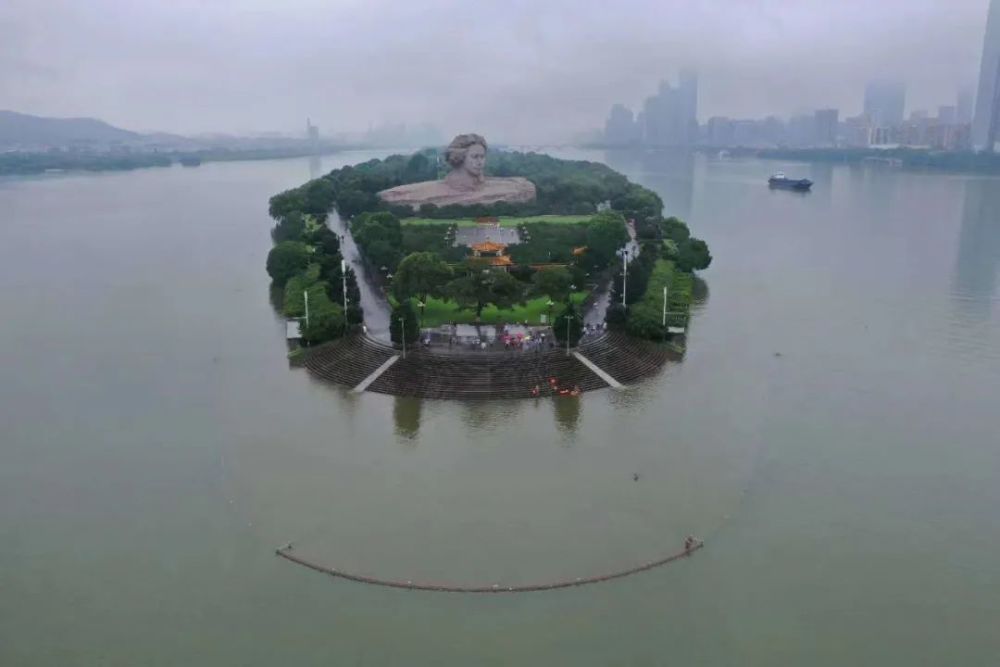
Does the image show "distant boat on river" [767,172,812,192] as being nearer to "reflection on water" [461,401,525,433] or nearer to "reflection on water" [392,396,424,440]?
"reflection on water" [461,401,525,433]

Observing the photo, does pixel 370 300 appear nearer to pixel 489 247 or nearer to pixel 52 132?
pixel 489 247

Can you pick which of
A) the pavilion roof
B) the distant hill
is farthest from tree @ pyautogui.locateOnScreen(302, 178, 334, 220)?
the distant hill

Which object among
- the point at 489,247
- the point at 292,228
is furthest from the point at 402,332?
the point at 292,228

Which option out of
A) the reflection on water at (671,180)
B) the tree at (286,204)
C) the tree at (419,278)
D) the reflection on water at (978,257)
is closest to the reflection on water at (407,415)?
the tree at (419,278)

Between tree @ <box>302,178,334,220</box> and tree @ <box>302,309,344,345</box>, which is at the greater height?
tree @ <box>302,178,334,220</box>

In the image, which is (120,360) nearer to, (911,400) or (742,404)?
(742,404)

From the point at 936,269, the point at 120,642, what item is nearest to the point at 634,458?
the point at 120,642
